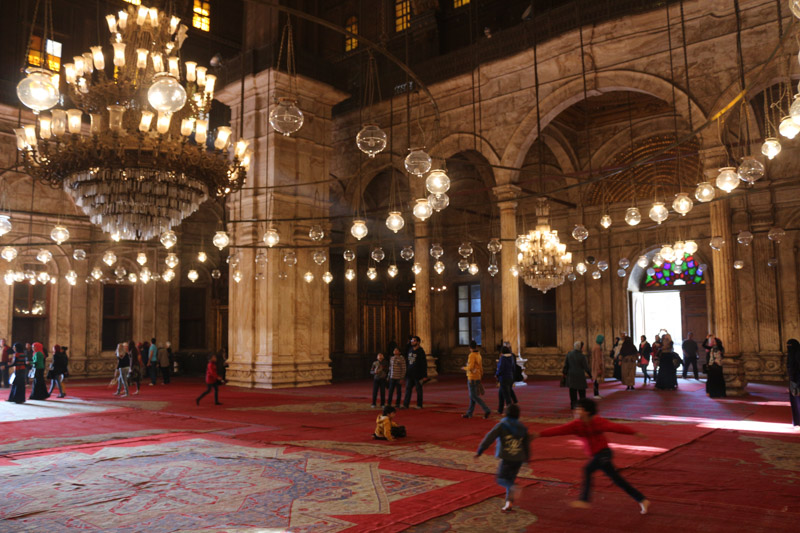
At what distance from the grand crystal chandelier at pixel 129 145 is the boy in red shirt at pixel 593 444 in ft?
17.9

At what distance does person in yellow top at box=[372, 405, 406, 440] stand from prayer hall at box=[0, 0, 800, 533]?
7 cm

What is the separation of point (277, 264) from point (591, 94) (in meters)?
7.31

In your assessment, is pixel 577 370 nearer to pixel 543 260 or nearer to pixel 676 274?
pixel 543 260

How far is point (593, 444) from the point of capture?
401 centimetres

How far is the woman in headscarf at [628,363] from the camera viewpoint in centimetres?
1281

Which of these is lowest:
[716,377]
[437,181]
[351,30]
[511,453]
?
[716,377]

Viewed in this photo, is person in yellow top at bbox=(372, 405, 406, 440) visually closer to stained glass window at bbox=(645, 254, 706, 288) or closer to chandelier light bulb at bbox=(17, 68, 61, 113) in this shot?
chandelier light bulb at bbox=(17, 68, 61, 113)

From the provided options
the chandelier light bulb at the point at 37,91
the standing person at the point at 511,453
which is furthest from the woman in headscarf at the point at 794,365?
the chandelier light bulb at the point at 37,91

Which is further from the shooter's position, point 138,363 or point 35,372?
point 138,363

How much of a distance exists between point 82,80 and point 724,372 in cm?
1081

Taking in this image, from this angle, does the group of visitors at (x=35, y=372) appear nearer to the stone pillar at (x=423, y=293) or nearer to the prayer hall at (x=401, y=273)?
the prayer hall at (x=401, y=273)

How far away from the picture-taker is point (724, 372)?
10.8 m

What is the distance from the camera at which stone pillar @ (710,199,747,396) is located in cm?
1053

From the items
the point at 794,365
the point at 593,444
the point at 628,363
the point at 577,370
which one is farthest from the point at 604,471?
the point at 628,363
